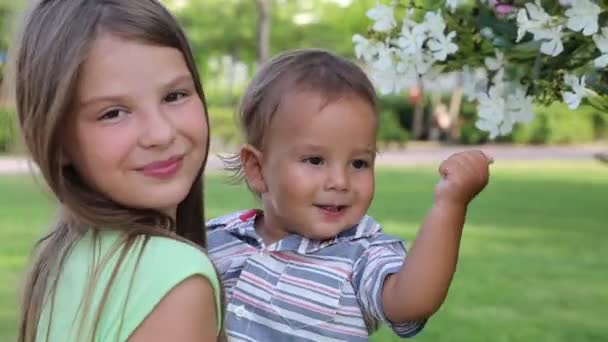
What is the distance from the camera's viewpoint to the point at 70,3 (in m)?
1.86

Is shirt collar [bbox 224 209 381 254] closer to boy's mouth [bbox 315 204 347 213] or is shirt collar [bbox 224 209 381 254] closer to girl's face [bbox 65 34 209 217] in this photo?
boy's mouth [bbox 315 204 347 213]

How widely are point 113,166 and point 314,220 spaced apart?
1.97ft

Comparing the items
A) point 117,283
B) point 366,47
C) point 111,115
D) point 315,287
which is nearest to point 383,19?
point 366,47

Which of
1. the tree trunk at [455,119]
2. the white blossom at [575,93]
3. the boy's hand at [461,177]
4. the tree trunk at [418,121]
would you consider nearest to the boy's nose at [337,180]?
the boy's hand at [461,177]

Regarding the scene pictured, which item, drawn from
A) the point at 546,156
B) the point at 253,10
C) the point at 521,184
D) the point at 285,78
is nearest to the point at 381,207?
the point at 521,184

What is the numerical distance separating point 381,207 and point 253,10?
65.0 ft

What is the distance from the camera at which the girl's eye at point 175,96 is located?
6.18 feet

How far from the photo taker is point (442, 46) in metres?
2.77

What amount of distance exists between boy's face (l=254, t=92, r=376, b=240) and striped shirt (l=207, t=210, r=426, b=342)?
0.14 ft

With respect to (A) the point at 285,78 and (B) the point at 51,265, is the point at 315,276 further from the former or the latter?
(B) the point at 51,265

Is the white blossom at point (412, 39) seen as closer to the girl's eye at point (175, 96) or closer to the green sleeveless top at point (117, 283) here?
Answer: the girl's eye at point (175, 96)

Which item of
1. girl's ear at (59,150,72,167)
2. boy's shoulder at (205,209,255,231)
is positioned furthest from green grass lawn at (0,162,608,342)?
boy's shoulder at (205,209,255,231)

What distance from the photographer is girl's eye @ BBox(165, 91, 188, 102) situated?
1.88 meters

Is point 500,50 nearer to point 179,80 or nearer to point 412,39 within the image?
point 412,39
